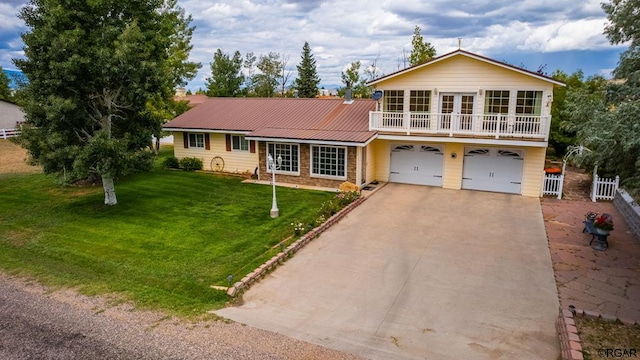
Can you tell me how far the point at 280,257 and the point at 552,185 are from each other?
12621 millimetres

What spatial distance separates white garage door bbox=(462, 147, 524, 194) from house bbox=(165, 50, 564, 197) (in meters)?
0.04

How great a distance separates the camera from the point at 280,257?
1102 cm

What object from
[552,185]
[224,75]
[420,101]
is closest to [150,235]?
[420,101]

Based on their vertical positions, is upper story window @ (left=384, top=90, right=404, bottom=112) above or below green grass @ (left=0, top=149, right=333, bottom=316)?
above

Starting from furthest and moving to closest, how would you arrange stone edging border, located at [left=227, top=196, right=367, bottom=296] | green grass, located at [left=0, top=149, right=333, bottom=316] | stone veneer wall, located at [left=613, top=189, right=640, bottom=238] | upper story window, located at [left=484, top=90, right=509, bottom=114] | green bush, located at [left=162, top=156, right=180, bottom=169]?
green bush, located at [left=162, top=156, right=180, bottom=169], upper story window, located at [left=484, top=90, right=509, bottom=114], stone veneer wall, located at [left=613, top=189, right=640, bottom=238], green grass, located at [left=0, top=149, right=333, bottom=316], stone edging border, located at [left=227, top=196, right=367, bottom=296]

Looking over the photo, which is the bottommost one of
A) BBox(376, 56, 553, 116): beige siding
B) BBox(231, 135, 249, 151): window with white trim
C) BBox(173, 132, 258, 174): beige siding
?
BBox(173, 132, 258, 174): beige siding

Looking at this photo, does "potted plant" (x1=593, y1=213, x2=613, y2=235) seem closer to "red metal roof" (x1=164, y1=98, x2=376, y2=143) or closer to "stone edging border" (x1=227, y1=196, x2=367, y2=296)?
"stone edging border" (x1=227, y1=196, x2=367, y2=296)

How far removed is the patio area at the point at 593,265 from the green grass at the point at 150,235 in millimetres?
7320

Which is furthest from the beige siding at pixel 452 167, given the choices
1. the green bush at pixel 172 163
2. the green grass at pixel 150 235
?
the green bush at pixel 172 163

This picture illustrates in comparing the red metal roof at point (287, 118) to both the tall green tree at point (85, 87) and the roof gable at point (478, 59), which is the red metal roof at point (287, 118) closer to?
the roof gable at point (478, 59)

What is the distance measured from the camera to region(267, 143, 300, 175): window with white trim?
64.2 ft

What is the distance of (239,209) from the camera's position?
15641 millimetres

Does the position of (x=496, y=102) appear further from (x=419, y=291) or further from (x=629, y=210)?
(x=419, y=291)

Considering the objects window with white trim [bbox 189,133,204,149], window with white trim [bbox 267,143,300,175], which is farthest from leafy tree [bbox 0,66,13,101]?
window with white trim [bbox 267,143,300,175]
